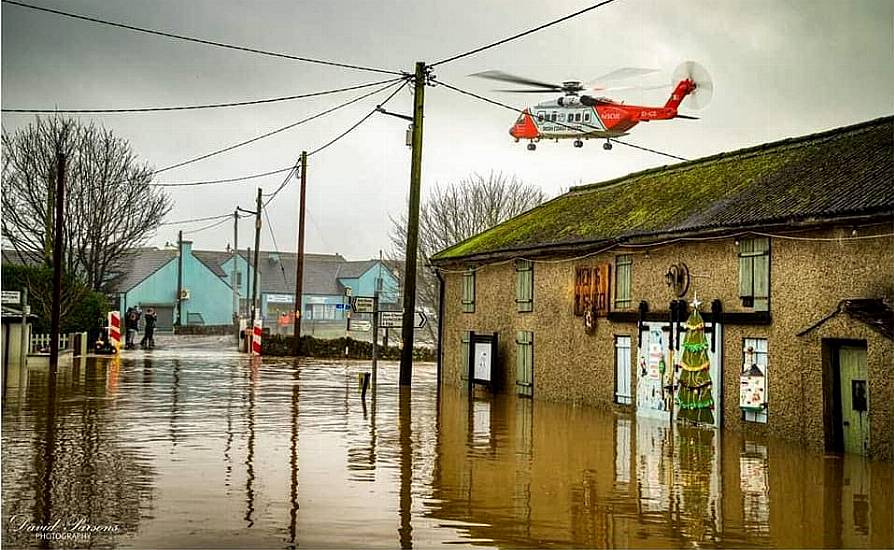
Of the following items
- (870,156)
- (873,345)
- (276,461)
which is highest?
(870,156)

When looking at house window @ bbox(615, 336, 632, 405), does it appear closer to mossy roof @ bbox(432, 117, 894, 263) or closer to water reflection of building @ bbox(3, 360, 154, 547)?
mossy roof @ bbox(432, 117, 894, 263)

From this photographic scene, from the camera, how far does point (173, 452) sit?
52.5 feet

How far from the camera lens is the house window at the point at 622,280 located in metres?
24.0

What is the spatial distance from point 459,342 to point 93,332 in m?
21.3

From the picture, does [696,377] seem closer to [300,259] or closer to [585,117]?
[585,117]

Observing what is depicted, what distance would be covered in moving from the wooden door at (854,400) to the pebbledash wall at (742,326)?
11.5 inches

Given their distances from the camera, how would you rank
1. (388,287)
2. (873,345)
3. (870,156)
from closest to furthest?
(873,345) → (870,156) → (388,287)

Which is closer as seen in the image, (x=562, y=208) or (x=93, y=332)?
(x=562, y=208)

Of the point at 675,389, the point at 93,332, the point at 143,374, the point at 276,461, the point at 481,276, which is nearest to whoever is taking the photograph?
the point at 276,461

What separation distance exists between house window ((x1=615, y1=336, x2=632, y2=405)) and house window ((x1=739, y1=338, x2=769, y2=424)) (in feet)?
12.9

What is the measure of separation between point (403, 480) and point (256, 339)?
33.7 m

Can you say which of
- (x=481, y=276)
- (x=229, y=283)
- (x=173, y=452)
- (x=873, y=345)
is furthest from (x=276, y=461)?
(x=229, y=283)

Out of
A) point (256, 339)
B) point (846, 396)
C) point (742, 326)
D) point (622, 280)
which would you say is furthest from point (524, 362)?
point (256, 339)

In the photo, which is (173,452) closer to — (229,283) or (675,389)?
(675,389)
